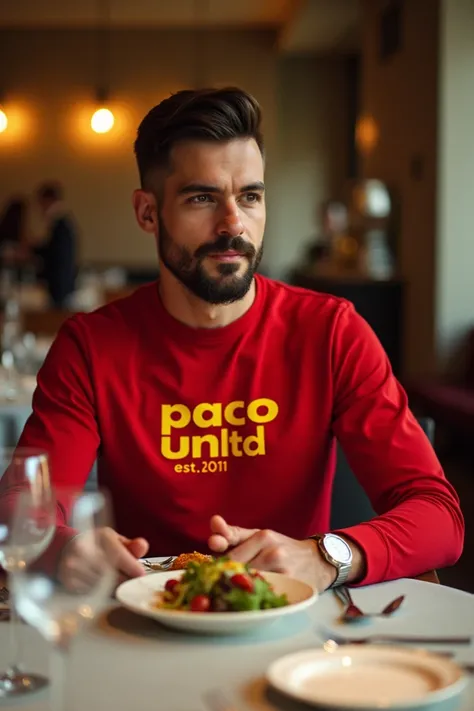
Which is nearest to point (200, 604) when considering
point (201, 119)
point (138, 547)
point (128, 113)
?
point (138, 547)

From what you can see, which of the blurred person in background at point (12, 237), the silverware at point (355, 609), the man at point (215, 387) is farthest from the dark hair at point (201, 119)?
the blurred person in background at point (12, 237)

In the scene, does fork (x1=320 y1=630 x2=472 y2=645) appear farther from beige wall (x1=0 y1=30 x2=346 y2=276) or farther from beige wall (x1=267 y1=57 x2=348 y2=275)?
beige wall (x1=267 y1=57 x2=348 y2=275)

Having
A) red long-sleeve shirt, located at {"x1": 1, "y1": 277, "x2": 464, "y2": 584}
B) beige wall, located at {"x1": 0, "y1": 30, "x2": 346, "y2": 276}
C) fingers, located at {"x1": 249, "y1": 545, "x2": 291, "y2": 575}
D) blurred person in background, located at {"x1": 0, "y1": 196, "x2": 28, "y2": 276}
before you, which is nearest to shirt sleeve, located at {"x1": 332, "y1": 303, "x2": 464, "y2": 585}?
red long-sleeve shirt, located at {"x1": 1, "y1": 277, "x2": 464, "y2": 584}

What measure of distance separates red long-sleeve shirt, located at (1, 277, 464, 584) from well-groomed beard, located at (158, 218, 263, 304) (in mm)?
75

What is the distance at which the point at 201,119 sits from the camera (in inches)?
78.5

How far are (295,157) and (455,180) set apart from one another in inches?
297

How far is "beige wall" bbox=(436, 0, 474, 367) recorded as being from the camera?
7.80 metres

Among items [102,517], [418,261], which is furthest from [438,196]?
[102,517]

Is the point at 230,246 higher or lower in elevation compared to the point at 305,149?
lower

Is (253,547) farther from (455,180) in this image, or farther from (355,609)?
(455,180)

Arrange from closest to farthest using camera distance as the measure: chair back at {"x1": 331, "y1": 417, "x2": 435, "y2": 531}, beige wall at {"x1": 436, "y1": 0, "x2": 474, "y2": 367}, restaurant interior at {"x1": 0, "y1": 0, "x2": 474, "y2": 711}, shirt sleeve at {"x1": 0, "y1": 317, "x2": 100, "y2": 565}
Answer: shirt sleeve at {"x1": 0, "y1": 317, "x2": 100, "y2": 565}, chair back at {"x1": 331, "y1": 417, "x2": 435, "y2": 531}, restaurant interior at {"x1": 0, "y1": 0, "x2": 474, "y2": 711}, beige wall at {"x1": 436, "y1": 0, "x2": 474, "y2": 367}

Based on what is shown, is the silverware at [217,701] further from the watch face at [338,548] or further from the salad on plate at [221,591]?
the watch face at [338,548]

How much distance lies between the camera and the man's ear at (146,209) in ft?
7.09

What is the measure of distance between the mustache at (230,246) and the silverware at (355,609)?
72cm
